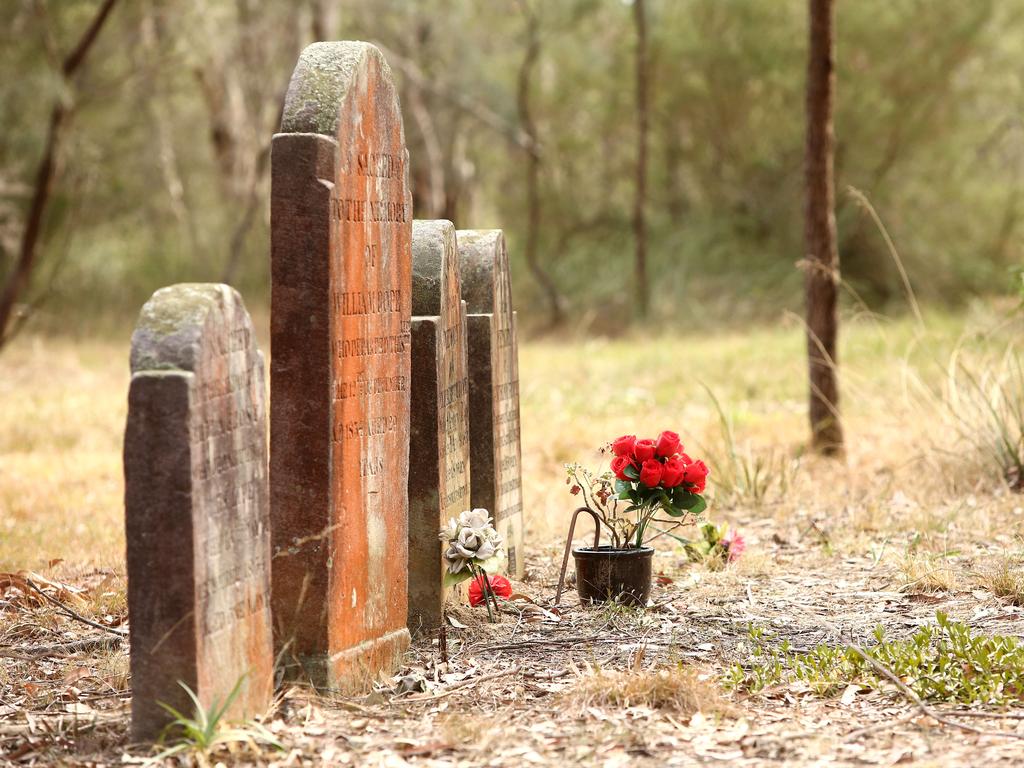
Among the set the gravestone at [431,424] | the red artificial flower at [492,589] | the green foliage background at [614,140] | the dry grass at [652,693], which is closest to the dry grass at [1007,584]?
the dry grass at [652,693]

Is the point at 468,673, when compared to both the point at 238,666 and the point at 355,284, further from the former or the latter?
the point at 355,284

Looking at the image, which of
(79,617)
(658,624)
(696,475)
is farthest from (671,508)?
(79,617)

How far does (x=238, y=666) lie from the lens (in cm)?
369

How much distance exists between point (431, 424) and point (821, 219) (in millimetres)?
4358

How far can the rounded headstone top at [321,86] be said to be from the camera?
165 inches

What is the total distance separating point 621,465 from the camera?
5.38m

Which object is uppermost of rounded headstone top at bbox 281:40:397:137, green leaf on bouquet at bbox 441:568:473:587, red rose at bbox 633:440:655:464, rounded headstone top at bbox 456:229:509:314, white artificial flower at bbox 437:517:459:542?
rounded headstone top at bbox 281:40:397:137

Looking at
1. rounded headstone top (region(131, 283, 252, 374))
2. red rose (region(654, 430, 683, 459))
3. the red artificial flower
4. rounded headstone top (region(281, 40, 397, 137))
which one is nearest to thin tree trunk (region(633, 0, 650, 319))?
red rose (region(654, 430, 683, 459))

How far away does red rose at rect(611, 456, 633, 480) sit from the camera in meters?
5.36

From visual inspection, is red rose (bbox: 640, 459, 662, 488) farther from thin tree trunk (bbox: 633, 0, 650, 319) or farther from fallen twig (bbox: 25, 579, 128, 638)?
thin tree trunk (bbox: 633, 0, 650, 319)

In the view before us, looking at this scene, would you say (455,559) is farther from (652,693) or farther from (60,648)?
(60,648)

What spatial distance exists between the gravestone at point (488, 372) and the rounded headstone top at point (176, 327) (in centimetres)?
216

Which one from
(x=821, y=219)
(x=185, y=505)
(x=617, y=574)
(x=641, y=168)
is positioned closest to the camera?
(x=185, y=505)

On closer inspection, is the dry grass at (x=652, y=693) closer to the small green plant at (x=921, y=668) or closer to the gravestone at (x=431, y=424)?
the small green plant at (x=921, y=668)
